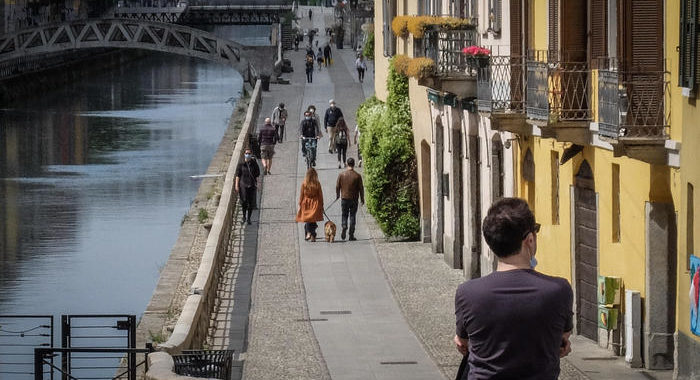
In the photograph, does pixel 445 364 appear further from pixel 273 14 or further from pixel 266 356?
pixel 273 14

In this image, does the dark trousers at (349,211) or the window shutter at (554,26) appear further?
the dark trousers at (349,211)

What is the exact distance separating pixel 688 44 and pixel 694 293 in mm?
2093

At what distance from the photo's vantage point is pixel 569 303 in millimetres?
6629

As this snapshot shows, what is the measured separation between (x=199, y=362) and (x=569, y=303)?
6518 mm

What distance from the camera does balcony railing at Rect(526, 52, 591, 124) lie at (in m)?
18.0

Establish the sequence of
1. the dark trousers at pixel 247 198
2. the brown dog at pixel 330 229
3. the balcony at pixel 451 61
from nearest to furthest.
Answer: the balcony at pixel 451 61 → the brown dog at pixel 330 229 → the dark trousers at pixel 247 198

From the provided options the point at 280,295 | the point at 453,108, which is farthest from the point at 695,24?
the point at 453,108

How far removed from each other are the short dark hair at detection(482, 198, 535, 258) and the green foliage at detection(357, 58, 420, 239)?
76.6 ft

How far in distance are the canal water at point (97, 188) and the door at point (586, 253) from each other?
1153cm

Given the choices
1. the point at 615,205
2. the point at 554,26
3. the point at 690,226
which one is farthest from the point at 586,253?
the point at 690,226

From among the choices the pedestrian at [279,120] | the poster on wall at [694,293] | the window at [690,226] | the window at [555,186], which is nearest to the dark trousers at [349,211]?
the window at [555,186]

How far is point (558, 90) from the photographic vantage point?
18516mm

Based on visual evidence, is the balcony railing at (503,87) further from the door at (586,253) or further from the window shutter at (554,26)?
the door at (586,253)

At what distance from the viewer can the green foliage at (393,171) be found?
3017 cm
